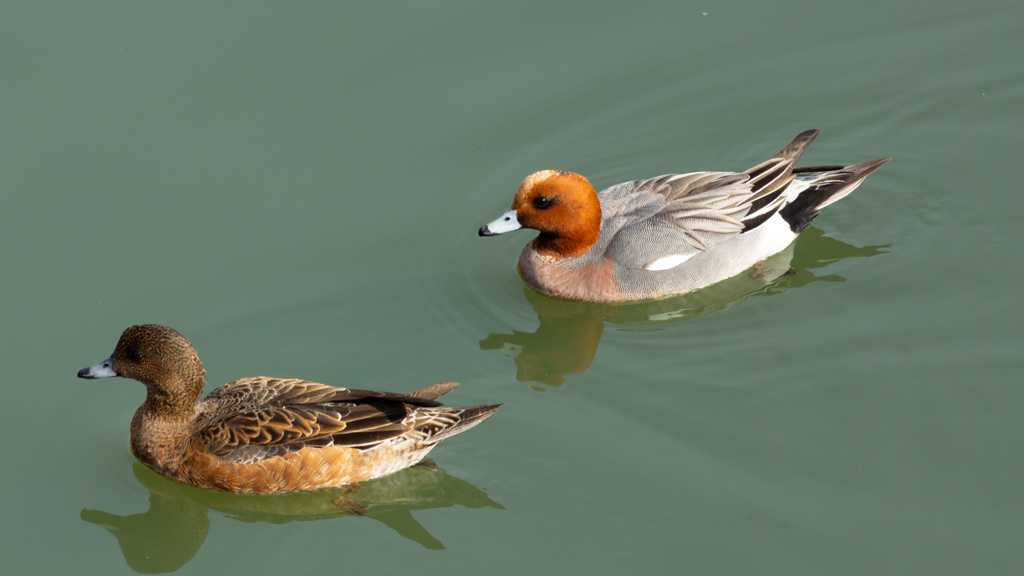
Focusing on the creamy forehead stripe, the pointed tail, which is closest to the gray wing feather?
the pointed tail

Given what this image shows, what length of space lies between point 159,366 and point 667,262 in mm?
4270

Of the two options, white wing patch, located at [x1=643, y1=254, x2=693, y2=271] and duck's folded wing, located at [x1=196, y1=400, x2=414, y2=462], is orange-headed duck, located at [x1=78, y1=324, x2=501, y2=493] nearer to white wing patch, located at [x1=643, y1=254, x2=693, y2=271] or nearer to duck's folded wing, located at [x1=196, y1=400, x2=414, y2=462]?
duck's folded wing, located at [x1=196, y1=400, x2=414, y2=462]

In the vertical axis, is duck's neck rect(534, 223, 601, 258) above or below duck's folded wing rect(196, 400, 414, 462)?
above

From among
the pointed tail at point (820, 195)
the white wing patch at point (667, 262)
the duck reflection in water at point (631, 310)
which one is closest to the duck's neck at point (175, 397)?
the duck reflection in water at point (631, 310)

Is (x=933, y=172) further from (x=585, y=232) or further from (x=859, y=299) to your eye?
(x=585, y=232)

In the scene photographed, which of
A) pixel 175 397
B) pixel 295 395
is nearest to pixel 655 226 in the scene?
pixel 295 395

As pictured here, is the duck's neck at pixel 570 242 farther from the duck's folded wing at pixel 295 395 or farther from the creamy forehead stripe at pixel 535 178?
the duck's folded wing at pixel 295 395

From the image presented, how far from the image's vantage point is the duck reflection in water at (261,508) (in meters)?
7.19

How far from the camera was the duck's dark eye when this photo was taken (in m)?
9.28

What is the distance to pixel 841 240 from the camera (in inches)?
388

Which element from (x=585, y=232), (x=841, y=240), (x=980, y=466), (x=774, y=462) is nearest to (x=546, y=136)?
(x=585, y=232)

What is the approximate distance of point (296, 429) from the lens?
7.22 meters

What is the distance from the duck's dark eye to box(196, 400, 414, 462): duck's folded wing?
2.63 meters

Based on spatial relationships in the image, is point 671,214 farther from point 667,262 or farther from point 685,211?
point 667,262
